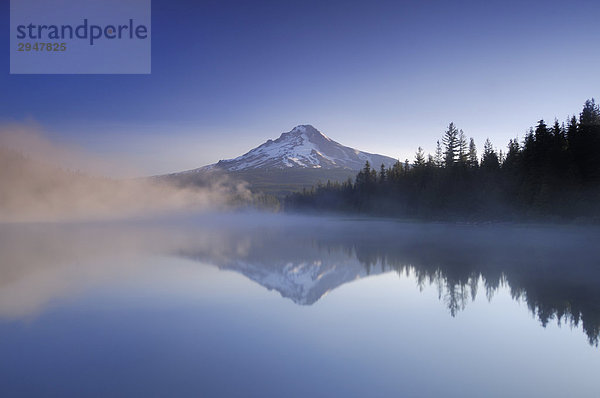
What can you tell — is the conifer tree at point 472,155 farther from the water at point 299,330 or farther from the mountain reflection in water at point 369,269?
the water at point 299,330

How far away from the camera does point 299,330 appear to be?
10.4 m

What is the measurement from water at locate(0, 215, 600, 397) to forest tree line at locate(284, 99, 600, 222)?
31.2 meters

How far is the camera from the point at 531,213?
49625mm

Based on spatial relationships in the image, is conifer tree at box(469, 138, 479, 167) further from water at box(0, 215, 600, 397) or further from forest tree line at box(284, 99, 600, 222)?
water at box(0, 215, 600, 397)

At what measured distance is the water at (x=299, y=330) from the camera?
7070mm

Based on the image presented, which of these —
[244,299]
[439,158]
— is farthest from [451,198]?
[244,299]

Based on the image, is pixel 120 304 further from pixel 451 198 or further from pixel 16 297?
pixel 451 198

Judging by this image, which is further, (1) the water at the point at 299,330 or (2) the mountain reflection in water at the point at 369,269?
(2) the mountain reflection in water at the point at 369,269

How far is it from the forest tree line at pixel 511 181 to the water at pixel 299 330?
3122cm

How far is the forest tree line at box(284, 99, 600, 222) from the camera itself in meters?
45.2

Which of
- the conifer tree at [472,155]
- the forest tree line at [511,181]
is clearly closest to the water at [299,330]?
the forest tree line at [511,181]

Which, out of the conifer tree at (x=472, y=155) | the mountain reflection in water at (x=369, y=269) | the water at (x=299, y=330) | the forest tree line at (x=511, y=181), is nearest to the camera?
the water at (x=299, y=330)

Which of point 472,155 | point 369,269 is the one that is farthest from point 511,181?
point 369,269

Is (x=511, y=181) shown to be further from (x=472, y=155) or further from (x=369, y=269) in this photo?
(x=369, y=269)
